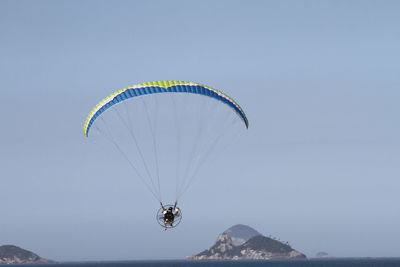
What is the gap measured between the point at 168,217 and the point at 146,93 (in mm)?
9060

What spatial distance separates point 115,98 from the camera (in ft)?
171

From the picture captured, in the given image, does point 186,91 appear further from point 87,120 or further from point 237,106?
point 87,120

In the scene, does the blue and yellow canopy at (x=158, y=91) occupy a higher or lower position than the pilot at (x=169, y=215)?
higher

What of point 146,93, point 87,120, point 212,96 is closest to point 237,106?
point 212,96

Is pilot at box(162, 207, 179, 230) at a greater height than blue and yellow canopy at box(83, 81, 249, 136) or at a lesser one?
lesser

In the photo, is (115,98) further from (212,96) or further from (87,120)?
(212,96)

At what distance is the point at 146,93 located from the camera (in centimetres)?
5134

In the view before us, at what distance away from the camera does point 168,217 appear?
2028 inches

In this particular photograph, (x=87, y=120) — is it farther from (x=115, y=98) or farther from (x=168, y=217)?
(x=168, y=217)

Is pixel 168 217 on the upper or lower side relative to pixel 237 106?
A: lower

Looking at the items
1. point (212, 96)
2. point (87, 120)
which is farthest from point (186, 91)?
point (87, 120)

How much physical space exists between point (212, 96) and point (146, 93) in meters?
5.01

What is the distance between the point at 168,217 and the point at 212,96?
9448mm

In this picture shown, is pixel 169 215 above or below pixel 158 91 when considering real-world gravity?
below
